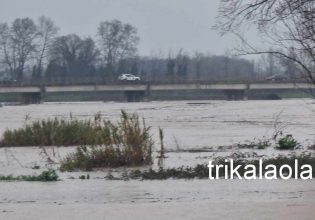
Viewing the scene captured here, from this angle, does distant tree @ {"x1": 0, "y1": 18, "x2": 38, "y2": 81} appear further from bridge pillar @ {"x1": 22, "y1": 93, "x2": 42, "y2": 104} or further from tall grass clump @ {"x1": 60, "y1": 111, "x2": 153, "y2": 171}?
tall grass clump @ {"x1": 60, "y1": 111, "x2": 153, "y2": 171}

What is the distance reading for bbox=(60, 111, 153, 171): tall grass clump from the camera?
2228cm

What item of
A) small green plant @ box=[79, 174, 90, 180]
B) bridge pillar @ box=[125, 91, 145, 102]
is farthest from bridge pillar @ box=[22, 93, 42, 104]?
small green plant @ box=[79, 174, 90, 180]

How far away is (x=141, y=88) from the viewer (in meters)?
128

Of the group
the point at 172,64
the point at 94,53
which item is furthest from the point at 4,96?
the point at 172,64

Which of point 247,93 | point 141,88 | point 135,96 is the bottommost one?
point 135,96

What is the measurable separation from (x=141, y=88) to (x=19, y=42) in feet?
120

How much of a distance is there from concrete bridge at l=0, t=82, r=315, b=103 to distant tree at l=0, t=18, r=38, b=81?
18774mm

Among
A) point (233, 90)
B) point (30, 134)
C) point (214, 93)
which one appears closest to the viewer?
point (30, 134)

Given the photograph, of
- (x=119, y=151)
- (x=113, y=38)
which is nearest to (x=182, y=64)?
(x=113, y=38)

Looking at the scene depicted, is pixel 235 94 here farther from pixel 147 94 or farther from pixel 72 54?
pixel 72 54

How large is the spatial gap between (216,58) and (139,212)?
597 ft

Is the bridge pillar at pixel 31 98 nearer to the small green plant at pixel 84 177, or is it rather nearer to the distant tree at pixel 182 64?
the distant tree at pixel 182 64

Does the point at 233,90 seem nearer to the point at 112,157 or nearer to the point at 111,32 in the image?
the point at 111,32

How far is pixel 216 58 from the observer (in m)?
194
